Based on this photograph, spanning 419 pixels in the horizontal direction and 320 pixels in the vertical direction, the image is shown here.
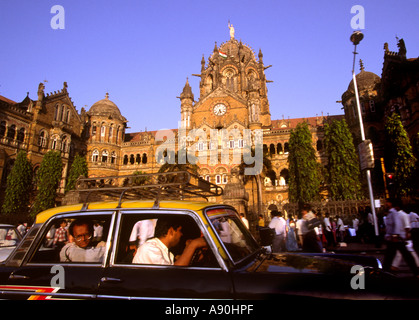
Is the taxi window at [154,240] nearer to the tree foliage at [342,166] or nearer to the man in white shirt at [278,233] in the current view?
the man in white shirt at [278,233]

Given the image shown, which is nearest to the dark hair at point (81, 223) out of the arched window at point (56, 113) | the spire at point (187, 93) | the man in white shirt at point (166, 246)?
the man in white shirt at point (166, 246)

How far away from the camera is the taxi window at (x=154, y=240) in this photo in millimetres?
2662

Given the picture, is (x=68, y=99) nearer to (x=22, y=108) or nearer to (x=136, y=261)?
(x=22, y=108)

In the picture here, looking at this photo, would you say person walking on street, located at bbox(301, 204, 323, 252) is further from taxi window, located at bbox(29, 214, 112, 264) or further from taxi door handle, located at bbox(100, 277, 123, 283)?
taxi door handle, located at bbox(100, 277, 123, 283)

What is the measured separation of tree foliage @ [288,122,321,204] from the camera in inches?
1128

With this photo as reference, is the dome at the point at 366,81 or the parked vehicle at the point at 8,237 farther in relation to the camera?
the dome at the point at 366,81

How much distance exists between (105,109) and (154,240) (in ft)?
146

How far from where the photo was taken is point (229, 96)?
4050cm

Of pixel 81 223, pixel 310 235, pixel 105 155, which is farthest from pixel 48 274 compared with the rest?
pixel 105 155

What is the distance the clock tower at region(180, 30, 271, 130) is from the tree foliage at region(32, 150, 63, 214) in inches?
742

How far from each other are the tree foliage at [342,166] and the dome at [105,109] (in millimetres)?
34380

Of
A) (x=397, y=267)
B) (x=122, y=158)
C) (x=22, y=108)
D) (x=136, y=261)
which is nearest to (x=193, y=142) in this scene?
(x=122, y=158)
